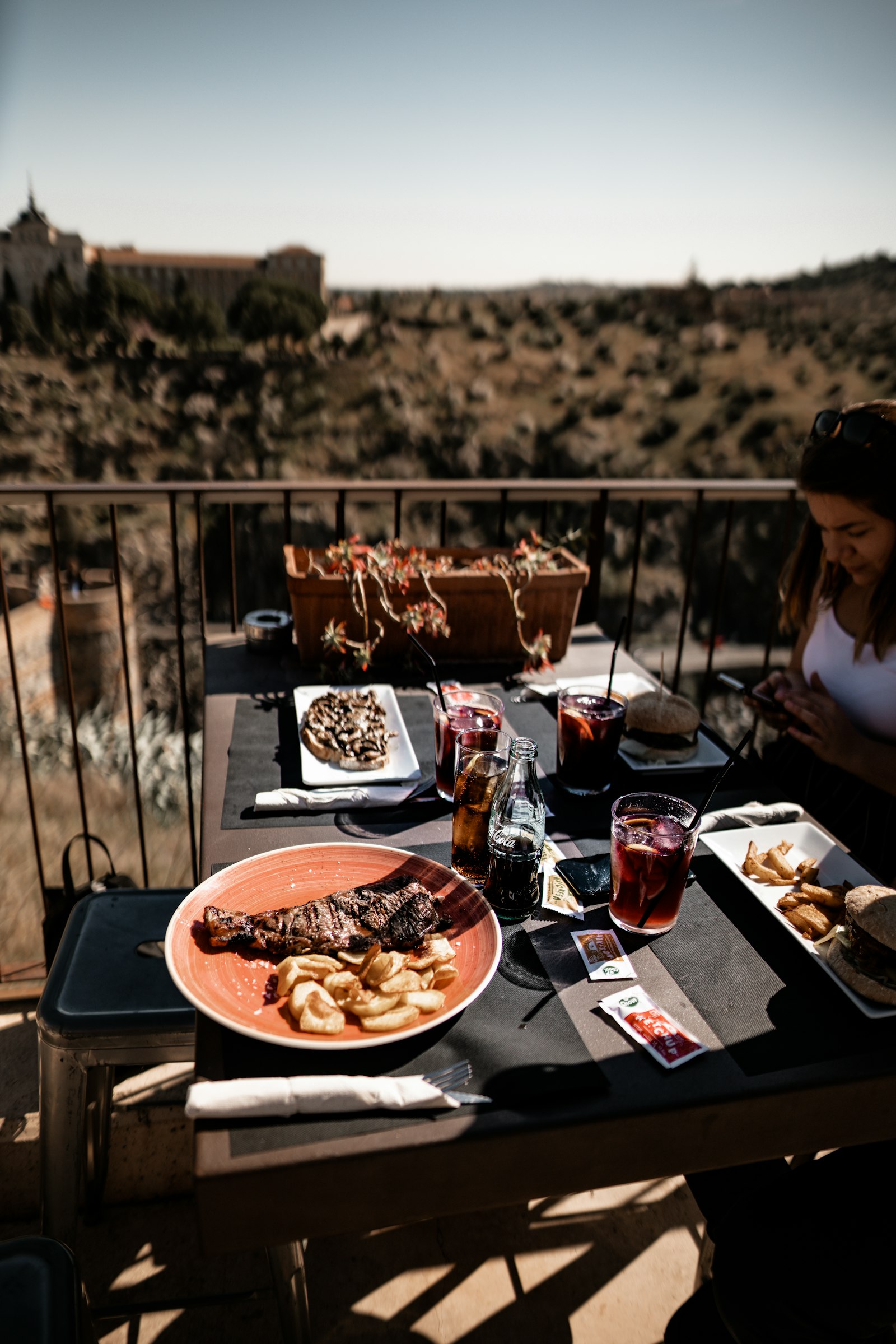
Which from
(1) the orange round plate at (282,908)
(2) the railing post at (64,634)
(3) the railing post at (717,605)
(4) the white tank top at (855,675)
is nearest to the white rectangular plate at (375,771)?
(1) the orange round plate at (282,908)

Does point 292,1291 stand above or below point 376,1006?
below

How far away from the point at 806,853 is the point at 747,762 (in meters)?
0.33

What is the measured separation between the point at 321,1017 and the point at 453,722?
66 centimetres

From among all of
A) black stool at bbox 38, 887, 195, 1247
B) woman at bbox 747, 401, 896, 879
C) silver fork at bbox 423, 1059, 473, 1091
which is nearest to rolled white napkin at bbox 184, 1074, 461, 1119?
silver fork at bbox 423, 1059, 473, 1091

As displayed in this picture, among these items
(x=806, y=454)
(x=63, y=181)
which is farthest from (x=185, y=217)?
(x=806, y=454)

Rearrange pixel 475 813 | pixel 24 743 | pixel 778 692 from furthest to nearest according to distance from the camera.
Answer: pixel 24 743 < pixel 778 692 < pixel 475 813

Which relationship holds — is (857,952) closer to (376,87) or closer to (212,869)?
(212,869)

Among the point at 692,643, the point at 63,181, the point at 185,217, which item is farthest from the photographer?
the point at 185,217

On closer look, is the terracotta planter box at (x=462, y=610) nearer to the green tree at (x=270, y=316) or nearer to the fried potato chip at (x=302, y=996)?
the fried potato chip at (x=302, y=996)

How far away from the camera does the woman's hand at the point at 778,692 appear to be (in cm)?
170

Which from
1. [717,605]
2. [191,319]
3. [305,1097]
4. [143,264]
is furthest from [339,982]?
[143,264]

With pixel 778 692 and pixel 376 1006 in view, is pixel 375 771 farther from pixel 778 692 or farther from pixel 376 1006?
pixel 778 692

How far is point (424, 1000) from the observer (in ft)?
2.93

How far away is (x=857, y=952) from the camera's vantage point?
97 cm
